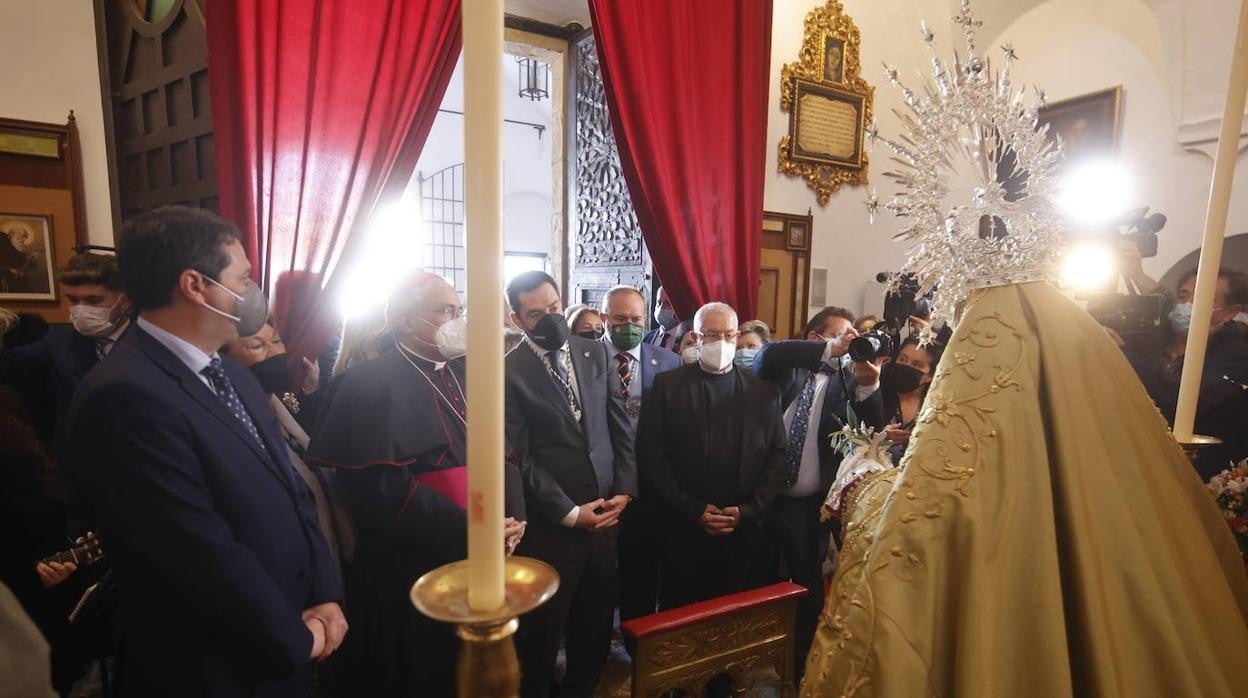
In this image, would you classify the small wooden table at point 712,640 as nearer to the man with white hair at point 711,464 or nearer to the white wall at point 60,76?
the man with white hair at point 711,464

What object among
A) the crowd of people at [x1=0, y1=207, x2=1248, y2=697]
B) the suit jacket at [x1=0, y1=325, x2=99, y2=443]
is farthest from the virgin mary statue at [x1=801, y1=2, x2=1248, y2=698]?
the suit jacket at [x1=0, y1=325, x2=99, y2=443]

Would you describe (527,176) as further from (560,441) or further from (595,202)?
(560,441)

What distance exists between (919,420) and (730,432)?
6.56 feet

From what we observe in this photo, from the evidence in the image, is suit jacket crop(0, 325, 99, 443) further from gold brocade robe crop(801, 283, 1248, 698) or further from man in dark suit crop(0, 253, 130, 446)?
gold brocade robe crop(801, 283, 1248, 698)

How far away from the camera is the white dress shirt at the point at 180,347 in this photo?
1490mm

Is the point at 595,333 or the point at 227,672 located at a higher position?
the point at 595,333

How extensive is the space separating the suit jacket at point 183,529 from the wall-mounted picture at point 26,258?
8.59 ft

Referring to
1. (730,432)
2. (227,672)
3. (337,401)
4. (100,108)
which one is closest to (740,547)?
(730,432)

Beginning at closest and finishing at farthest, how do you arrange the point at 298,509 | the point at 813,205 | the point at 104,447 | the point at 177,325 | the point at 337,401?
the point at 104,447, the point at 177,325, the point at 298,509, the point at 337,401, the point at 813,205

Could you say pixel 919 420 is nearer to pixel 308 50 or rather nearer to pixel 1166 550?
pixel 1166 550

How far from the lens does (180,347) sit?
151cm

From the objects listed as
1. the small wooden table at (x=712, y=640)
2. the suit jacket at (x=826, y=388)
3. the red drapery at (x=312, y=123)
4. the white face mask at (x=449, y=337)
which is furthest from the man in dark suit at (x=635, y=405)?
the red drapery at (x=312, y=123)

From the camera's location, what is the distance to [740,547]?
8.99ft

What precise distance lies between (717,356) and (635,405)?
540mm
